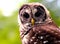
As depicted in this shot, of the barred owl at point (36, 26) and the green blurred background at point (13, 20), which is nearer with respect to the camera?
the barred owl at point (36, 26)

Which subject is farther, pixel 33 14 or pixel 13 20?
pixel 13 20

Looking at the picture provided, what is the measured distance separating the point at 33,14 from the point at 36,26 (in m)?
0.15

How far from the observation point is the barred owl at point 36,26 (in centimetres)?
605

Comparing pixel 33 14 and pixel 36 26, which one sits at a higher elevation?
pixel 33 14

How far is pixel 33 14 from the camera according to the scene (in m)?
6.29

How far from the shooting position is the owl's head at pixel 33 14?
6.26m

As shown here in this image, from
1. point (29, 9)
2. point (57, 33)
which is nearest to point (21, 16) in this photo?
point (29, 9)

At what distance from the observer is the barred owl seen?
6.05 m

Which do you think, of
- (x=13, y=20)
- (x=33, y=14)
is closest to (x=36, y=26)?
(x=33, y=14)

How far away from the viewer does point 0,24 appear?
8.19 meters

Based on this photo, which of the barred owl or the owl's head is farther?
the owl's head

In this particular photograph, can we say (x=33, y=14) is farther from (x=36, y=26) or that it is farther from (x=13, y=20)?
(x=13, y=20)

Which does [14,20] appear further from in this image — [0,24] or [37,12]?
[37,12]

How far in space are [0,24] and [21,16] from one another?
1.83m
